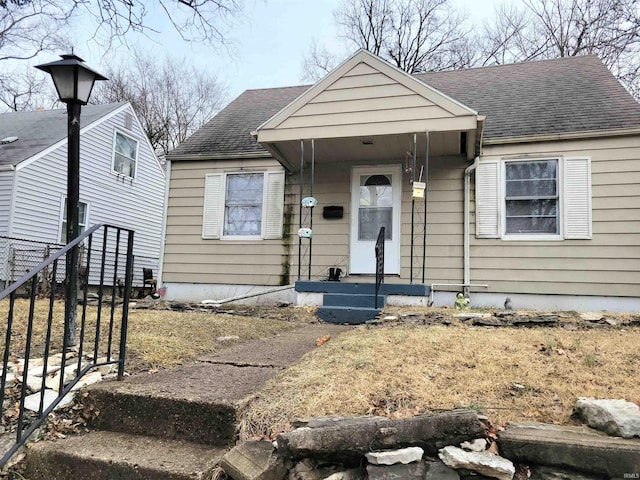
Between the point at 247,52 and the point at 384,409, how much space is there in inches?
236

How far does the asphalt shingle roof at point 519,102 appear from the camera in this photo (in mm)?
7074

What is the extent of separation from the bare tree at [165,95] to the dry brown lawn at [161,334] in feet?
57.5

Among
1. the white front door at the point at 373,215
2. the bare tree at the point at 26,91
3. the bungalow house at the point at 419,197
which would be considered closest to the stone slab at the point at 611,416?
the bungalow house at the point at 419,197

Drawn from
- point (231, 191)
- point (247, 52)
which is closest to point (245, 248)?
point (231, 191)

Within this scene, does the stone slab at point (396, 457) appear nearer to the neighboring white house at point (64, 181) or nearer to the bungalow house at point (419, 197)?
the bungalow house at point (419, 197)

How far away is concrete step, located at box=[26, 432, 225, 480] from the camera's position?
6.29 ft

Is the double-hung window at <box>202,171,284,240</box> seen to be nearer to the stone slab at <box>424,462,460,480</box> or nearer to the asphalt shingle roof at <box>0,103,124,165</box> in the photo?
the asphalt shingle roof at <box>0,103,124,165</box>

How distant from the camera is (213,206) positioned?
830cm

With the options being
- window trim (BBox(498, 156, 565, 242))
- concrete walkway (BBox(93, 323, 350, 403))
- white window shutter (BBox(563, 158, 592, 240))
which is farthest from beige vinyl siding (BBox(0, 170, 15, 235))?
white window shutter (BBox(563, 158, 592, 240))

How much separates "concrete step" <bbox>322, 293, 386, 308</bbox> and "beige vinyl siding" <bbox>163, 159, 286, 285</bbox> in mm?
1862

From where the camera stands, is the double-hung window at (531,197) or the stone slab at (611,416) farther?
the double-hung window at (531,197)

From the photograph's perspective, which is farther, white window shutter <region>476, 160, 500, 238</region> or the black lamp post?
white window shutter <region>476, 160, 500, 238</region>

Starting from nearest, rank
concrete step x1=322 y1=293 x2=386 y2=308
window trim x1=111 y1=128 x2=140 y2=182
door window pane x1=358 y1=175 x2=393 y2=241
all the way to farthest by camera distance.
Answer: concrete step x1=322 y1=293 x2=386 y2=308, door window pane x1=358 y1=175 x2=393 y2=241, window trim x1=111 y1=128 x2=140 y2=182

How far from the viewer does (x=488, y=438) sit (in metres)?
1.87
